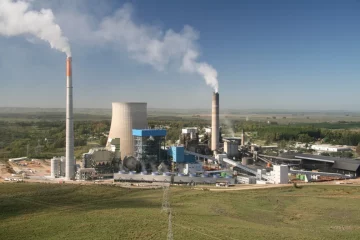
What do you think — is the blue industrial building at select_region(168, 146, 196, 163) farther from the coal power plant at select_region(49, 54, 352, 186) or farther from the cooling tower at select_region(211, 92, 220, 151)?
the cooling tower at select_region(211, 92, 220, 151)

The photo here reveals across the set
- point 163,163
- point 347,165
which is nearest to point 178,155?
point 163,163

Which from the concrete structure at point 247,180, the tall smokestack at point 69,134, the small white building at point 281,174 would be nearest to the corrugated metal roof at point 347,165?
the small white building at point 281,174

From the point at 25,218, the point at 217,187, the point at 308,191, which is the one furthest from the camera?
the point at 217,187

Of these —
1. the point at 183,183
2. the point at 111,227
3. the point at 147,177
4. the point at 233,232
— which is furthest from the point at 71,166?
the point at 233,232

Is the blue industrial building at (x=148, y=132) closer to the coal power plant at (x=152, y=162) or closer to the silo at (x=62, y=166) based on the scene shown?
the coal power plant at (x=152, y=162)

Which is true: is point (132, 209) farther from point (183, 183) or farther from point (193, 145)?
point (193, 145)

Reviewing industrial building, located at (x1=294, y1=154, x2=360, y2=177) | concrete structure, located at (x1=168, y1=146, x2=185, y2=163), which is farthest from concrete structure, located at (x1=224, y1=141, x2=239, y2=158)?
concrete structure, located at (x1=168, y1=146, x2=185, y2=163)

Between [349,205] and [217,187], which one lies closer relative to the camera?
[349,205]
